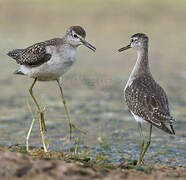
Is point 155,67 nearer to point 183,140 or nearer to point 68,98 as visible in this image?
point 68,98

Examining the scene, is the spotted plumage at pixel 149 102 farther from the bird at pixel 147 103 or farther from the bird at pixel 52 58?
the bird at pixel 52 58

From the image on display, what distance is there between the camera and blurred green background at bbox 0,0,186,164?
9555 mm

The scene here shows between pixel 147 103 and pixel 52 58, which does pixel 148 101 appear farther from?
pixel 52 58

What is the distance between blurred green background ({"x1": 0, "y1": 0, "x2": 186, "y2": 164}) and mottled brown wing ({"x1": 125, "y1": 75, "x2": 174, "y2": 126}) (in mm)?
976

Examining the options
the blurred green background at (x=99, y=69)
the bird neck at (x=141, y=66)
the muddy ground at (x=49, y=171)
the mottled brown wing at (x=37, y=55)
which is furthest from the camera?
the blurred green background at (x=99, y=69)

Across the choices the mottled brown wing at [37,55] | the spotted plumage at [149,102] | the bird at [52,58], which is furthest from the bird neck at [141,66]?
the mottled brown wing at [37,55]

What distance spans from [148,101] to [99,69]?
6.88 m

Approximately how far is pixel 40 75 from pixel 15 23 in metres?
12.6

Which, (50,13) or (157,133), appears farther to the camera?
(50,13)

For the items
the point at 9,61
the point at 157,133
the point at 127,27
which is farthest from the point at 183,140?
the point at 127,27

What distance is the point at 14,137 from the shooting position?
363 inches

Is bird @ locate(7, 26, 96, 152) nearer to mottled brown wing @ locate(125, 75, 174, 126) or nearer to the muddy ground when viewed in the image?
mottled brown wing @ locate(125, 75, 174, 126)

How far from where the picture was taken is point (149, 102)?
24.7 ft

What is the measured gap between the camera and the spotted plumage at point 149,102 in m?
7.27
